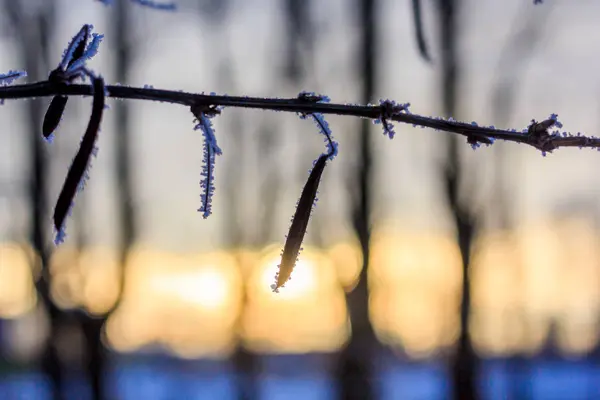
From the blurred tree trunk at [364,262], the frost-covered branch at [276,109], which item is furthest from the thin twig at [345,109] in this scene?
the blurred tree trunk at [364,262]

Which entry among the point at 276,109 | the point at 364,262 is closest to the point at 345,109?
the point at 276,109

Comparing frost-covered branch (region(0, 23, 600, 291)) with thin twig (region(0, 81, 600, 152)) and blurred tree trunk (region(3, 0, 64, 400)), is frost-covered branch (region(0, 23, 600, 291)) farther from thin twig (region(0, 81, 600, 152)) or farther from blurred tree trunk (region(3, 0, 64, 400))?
blurred tree trunk (region(3, 0, 64, 400))

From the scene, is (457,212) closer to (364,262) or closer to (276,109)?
(364,262)

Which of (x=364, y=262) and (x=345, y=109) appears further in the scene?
(x=364, y=262)

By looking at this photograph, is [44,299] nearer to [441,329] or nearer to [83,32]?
[441,329]

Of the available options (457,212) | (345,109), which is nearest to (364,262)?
(457,212)

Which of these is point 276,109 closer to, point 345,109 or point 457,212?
point 345,109
